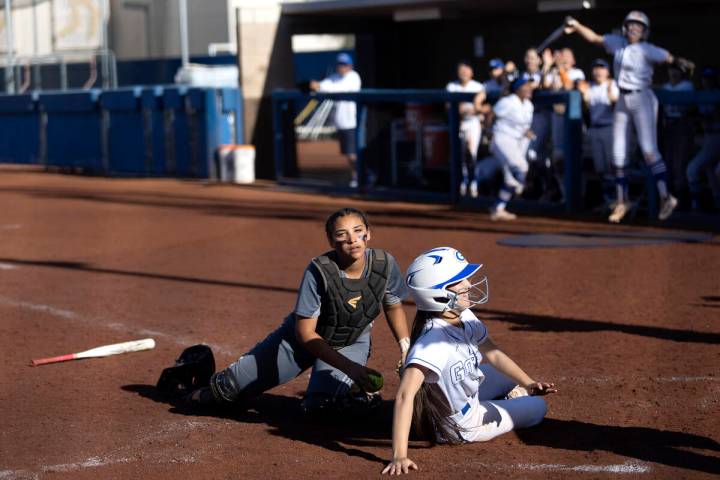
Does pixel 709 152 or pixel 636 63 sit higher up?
pixel 636 63

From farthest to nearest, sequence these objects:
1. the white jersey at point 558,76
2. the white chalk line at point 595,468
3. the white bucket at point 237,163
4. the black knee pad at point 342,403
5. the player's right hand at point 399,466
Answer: the white bucket at point 237,163 < the white jersey at point 558,76 < the black knee pad at point 342,403 < the white chalk line at point 595,468 < the player's right hand at point 399,466

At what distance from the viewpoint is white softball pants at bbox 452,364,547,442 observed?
5.32m

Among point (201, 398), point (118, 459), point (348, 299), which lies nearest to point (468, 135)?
point (201, 398)

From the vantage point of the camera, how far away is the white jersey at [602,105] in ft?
44.0

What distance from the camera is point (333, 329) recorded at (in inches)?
229

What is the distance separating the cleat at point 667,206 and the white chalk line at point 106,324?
6.66m

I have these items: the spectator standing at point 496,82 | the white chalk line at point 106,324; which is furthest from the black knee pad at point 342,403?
the spectator standing at point 496,82

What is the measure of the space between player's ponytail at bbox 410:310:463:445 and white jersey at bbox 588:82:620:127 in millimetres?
8648

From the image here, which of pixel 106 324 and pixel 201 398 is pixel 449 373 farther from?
pixel 106 324

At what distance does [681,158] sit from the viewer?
12.8 meters

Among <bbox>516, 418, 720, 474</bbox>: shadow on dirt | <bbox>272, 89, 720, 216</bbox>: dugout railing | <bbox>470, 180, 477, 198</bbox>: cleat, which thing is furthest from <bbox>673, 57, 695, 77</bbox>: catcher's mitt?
<bbox>516, 418, 720, 474</bbox>: shadow on dirt

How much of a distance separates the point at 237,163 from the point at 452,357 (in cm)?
1505

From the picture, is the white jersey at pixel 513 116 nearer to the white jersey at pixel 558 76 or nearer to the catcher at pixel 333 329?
the white jersey at pixel 558 76

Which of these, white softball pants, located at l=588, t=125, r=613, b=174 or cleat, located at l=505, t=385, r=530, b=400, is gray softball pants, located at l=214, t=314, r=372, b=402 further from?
white softball pants, located at l=588, t=125, r=613, b=174
